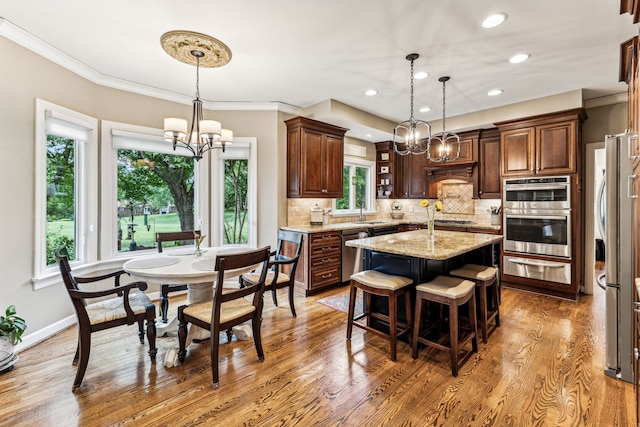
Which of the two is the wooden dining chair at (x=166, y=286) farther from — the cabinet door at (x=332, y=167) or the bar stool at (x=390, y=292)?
the cabinet door at (x=332, y=167)

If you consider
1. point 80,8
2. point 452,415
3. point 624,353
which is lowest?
point 452,415

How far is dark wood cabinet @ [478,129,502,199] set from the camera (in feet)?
16.3

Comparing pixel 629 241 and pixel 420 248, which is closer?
pixel 629 241

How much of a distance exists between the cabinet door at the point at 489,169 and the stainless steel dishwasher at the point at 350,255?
2.21 metres

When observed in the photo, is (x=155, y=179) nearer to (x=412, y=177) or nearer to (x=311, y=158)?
(x=311, y=158)

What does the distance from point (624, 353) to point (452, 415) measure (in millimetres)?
1448

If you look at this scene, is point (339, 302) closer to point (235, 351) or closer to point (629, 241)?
point (235, 351)

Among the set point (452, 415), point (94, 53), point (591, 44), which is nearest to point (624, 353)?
point (452, 415)

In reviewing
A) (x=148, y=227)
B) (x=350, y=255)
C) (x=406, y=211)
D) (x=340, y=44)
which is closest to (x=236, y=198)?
(x=148, y=227)

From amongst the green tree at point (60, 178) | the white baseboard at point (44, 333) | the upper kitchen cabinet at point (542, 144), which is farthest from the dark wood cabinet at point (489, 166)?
the white baseboard at point (44, 333)

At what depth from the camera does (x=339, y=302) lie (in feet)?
12.8

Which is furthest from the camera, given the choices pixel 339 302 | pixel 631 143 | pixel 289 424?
pixel 339 302

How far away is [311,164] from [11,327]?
→ 362 cm

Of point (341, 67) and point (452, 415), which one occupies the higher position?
point (341, 67)
